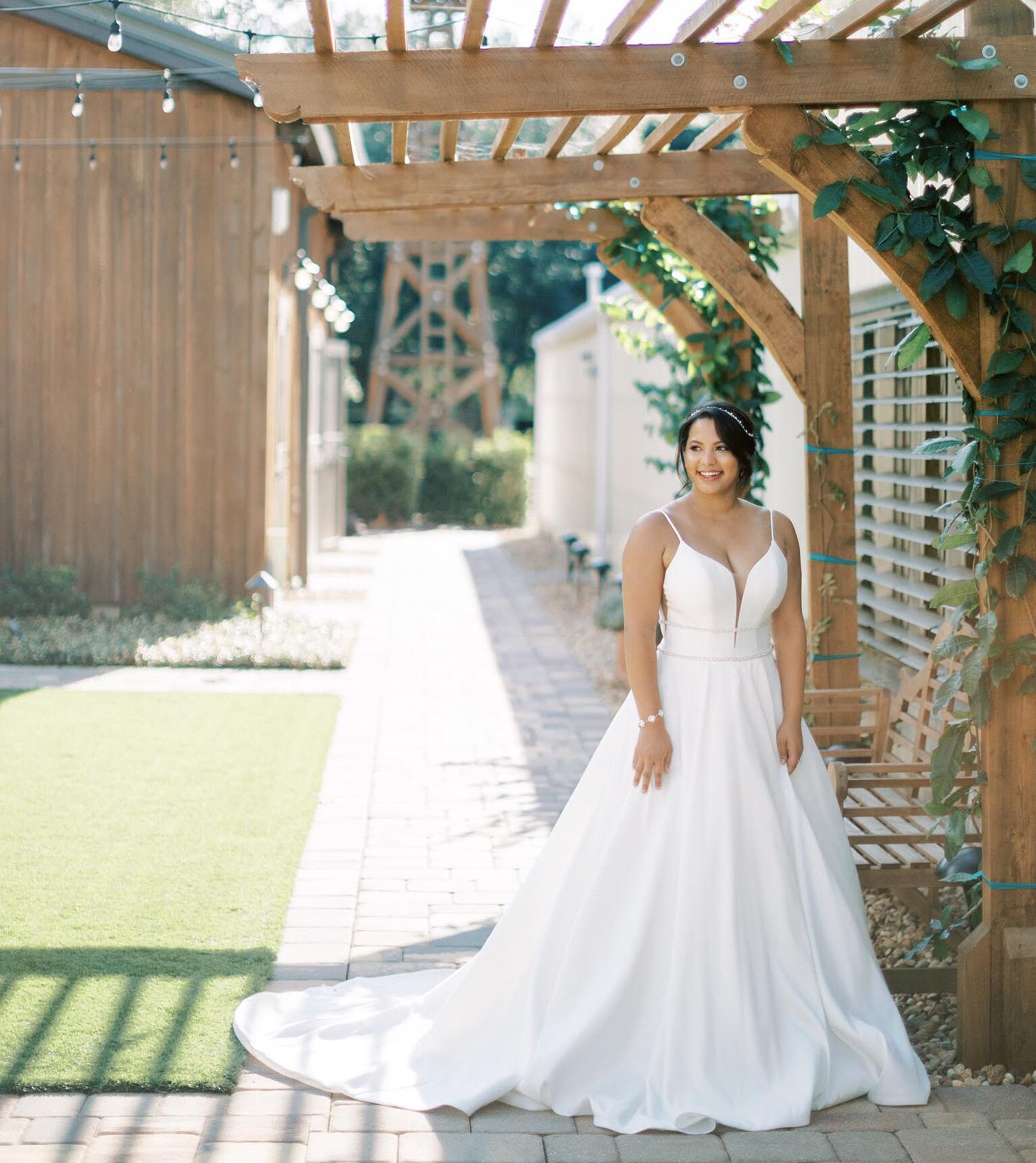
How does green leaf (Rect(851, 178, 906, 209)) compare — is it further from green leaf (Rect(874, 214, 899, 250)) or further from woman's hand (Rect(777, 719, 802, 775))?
woman's hand (Rect(777, 719, 802, 775))

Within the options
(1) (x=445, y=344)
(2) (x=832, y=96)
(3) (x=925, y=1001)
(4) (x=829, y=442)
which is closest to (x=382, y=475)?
(1) (x=445, y=344)

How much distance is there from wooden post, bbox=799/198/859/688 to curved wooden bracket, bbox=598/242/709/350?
1.73 metres

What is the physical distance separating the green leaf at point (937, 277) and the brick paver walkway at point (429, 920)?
1.98 meters

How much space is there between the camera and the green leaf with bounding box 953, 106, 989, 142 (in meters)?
3.61

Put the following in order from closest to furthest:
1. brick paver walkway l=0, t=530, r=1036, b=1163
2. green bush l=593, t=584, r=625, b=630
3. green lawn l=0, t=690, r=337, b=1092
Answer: brick paver walkway l=0, t=530, r=1036, b=1163 → green lawn l=0, t=690, r=337, b=1092 → green bush l=593, t=584, r=625, b=630

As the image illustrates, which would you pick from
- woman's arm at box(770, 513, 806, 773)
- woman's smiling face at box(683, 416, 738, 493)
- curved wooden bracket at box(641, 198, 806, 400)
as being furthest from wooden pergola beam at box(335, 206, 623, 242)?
woman's arm at box(770, 513, 806, 773)

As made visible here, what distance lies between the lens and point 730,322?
7.25 metres

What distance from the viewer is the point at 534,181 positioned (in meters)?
5.99

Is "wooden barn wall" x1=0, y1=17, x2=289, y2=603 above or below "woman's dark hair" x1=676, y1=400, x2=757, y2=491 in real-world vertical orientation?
above

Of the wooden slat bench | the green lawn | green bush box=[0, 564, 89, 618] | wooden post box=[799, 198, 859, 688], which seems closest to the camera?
the green lawn

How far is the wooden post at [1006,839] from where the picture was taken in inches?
147

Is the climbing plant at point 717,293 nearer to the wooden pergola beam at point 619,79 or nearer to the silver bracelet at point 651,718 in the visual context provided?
the wooden pergola beam at point 619,79

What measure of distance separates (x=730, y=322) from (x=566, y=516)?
13.6 metres

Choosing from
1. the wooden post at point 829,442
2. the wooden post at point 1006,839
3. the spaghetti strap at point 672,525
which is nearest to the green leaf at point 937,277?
the wooden post at point 1006,839
